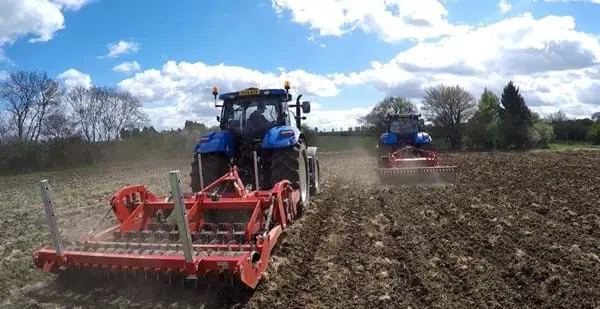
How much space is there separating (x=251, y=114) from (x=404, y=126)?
26.0 feet

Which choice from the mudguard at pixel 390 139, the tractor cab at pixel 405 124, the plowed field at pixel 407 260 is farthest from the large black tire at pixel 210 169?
the tractor cab at pixel 405 124

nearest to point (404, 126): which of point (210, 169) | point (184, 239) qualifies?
point (210, 169)

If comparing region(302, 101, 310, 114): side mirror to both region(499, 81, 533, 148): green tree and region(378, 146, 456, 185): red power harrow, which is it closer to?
region(378, 146, 456, 185): red power harrow

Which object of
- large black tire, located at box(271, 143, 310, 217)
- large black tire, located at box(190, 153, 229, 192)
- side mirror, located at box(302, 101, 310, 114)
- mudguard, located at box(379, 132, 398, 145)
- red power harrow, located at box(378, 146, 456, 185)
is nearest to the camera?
large black tire, located at box(271, 143, 310, 217)

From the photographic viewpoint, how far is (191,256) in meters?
3.76

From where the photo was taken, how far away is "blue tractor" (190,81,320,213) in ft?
Result: 21.9

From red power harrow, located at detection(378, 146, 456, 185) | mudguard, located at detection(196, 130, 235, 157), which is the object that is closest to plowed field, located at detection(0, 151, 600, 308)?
mudguard, located at detection(196, 130, 235, 157)

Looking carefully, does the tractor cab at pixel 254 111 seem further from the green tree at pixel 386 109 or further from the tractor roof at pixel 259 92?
the green tree at pixel 386 109

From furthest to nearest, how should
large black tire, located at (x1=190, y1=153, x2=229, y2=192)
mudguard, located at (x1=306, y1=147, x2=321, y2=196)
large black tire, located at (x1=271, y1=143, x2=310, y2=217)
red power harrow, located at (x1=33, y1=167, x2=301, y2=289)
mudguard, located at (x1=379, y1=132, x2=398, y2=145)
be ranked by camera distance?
mudguard, located at (x1=379, y1=132, x2=398, y2=145), mudguard, located at (x1=306, y1=147, x2=321, y2=196), large black tire, located at (x1=190, y1=153, x2=229, y2=192), large black tire, located at (x1=271, y1=143, x2=310, y2=217), red power harrow, located at (x1=33, y1=167, x2=301, y2=289)

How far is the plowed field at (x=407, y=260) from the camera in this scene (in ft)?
13.1

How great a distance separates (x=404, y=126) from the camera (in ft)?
47.4

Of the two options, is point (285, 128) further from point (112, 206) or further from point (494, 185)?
point (494, 185)

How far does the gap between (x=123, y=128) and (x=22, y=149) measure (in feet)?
50.2

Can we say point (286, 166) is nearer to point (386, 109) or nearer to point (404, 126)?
point (404, 126)
